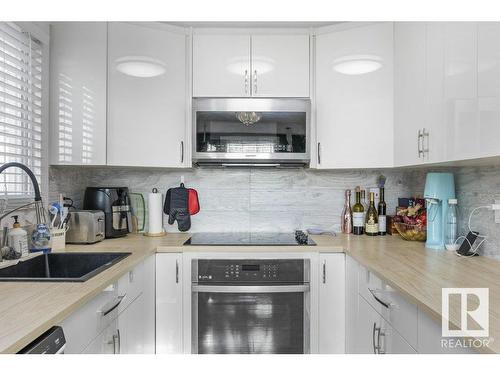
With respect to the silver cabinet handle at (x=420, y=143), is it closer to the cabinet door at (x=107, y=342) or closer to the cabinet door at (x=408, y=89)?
the cabinet door at (x=408, y=89)

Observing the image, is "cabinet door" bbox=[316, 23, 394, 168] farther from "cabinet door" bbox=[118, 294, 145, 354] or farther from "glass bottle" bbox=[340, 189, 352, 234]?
"cabinet door" bbox=[118, 294, 145, 354]

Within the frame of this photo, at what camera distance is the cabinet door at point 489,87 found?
46.1 inches

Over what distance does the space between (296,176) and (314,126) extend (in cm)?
45

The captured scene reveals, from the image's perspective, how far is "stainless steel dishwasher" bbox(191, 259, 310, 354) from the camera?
1898 millimetres

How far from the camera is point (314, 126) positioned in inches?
86.7

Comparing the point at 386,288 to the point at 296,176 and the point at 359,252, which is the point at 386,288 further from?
the point at 296,176

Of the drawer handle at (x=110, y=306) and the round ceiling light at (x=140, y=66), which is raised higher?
the round ceiling light at (x=140, y=66)

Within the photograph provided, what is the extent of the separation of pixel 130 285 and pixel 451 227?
164 cm

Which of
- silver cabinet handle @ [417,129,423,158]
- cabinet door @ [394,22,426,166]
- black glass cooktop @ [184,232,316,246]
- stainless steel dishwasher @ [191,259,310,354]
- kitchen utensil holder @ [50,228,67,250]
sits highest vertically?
cabinet door @ [394,22,426,166]

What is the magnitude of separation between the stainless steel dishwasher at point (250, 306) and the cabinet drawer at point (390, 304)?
39 cm

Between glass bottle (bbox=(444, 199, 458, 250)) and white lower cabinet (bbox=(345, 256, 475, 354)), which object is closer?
white lower cabinet (bbox=(345, 256, 475, 354))

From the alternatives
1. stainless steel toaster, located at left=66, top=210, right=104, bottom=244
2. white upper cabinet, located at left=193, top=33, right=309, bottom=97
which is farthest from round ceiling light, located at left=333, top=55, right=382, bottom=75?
stainless steel toaster, located at left=66, top=210, right=104, bottom=244

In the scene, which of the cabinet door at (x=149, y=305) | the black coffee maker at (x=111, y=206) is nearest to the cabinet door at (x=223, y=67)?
the black coffee maker at (x=111, y=206)

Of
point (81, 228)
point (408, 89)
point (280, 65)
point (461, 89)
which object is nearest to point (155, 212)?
point (81, 228)
